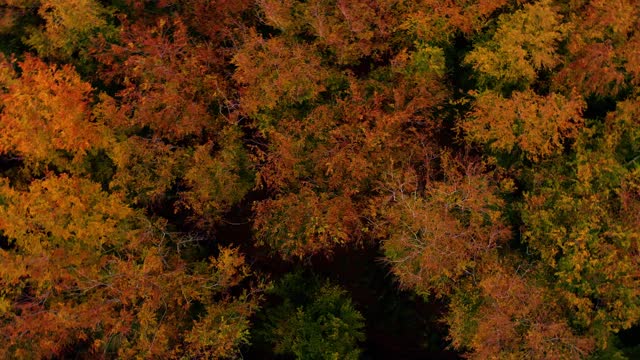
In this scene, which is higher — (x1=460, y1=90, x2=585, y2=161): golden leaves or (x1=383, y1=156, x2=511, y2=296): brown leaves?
(x1=460, y1=90, x2=585, y2=161): golden leaves

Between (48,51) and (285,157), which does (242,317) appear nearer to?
(285,157)

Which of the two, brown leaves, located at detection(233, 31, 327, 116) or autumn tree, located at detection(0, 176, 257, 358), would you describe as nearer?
autumn tree, located at detection(0, 176, 257, 358)

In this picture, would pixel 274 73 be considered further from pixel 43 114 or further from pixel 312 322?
pixel 312 322

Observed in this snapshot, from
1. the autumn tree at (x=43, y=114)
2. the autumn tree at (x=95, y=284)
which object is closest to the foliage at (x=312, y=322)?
the autumn tree at (x=95, y=284)

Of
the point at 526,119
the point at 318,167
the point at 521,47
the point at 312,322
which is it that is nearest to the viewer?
the point at 526,119

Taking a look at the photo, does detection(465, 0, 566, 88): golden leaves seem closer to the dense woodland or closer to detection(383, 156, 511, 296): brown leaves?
the dense woodland

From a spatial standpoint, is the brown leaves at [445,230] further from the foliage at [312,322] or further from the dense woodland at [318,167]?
the foliage at [312,322]

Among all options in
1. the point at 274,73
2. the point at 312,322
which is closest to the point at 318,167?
the point at 274,73

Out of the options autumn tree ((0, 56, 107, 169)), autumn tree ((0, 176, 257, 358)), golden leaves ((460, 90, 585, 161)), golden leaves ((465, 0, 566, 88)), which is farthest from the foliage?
golden leaves ((465, 0, 566, 88))
